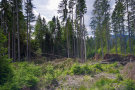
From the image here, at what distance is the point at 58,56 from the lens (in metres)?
22.5

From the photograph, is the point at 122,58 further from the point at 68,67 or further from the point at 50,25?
the point at 50,25

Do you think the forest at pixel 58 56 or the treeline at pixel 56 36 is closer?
the forest at pixel 58 56

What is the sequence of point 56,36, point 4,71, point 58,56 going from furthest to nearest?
point 56,36 < point 58,56 < point 4,71

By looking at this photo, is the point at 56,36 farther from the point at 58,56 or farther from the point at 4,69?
the point at 4,69

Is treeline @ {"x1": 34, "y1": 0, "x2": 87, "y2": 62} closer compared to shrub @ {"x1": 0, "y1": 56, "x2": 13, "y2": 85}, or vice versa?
shrub @ {"x1": 0, "y1": 56, "x2": 13, "y2": 85}

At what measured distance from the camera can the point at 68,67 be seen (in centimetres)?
969

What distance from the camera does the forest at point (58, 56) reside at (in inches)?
188

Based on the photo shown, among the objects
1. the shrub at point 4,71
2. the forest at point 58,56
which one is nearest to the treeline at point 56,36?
the forest at point 58,56

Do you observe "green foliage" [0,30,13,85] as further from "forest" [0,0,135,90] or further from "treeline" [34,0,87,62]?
"treeline" [34,0,87,62]

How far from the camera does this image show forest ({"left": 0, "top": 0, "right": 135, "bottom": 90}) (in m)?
4.78

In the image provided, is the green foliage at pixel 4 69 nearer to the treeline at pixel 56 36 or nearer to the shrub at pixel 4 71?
the shrub at pixel 4 71

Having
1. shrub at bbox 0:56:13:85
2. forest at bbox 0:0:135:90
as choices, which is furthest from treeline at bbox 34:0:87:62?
shrub at bbox 0:56:13:85

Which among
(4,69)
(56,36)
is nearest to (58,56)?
(56,36)

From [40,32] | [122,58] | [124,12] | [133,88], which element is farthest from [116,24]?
[133,88]
